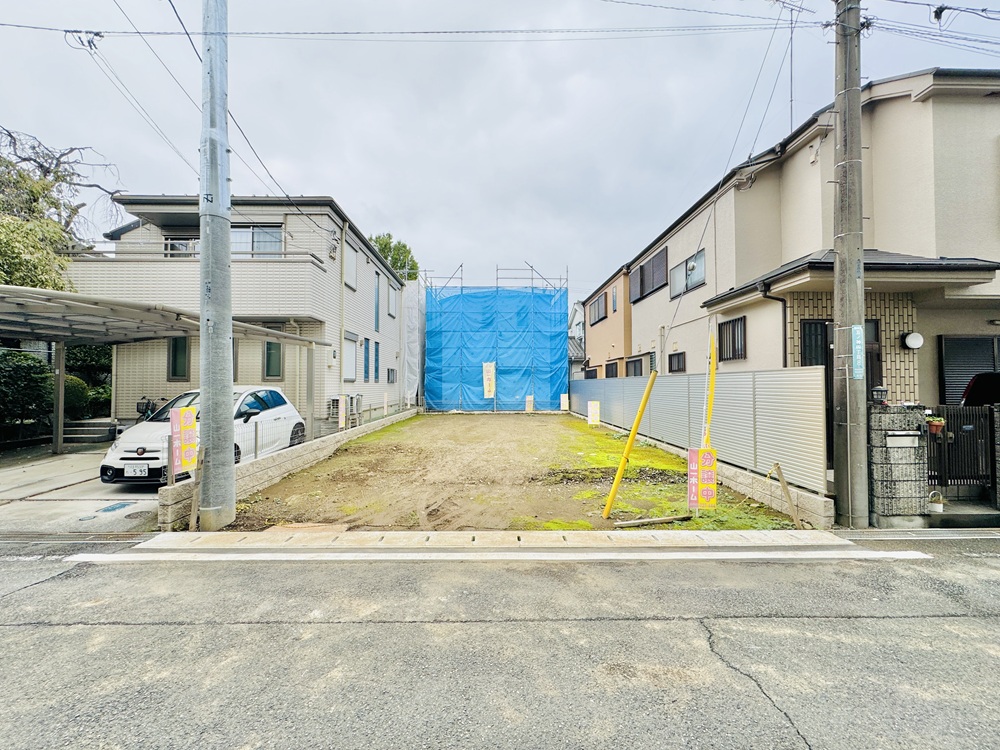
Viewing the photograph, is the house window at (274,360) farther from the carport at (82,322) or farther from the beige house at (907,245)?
the beige house at (907,245)

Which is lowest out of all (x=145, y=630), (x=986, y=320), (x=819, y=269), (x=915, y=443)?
(x=145, y=630)

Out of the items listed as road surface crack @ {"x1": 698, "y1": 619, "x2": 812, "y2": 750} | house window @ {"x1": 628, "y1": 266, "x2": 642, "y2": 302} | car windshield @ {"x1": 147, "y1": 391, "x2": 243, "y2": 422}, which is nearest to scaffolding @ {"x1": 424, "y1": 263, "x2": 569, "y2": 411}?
house window @ {"x1": 628, "y1": 266, "x2": 642, "y2": 302}

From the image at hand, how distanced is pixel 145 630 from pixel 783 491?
6.17 metres

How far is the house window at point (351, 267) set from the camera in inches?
531

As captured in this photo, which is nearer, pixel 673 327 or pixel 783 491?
pixel 783 491

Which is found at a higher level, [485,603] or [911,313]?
[911,313]

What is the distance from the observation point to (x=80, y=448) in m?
10.4

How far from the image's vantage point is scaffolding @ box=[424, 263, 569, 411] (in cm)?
2336

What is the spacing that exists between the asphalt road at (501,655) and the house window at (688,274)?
895cm

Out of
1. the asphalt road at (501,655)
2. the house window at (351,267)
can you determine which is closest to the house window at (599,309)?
the house window at (351,267)

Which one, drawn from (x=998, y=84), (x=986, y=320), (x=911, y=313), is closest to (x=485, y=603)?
(x=911, y=313)

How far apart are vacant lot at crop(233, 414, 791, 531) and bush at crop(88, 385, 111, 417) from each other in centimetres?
775

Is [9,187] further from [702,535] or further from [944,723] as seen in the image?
[944,723]

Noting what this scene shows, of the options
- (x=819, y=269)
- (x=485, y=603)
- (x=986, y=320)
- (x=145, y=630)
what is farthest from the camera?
(x=986, y=320)
